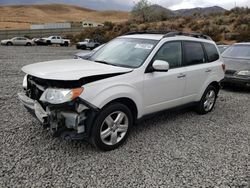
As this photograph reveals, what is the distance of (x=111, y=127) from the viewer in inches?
166

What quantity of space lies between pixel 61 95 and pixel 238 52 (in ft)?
25.4

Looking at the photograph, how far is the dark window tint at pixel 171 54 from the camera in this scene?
194 inches

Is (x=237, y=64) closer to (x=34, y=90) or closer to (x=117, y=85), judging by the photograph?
(x=117, y=85)

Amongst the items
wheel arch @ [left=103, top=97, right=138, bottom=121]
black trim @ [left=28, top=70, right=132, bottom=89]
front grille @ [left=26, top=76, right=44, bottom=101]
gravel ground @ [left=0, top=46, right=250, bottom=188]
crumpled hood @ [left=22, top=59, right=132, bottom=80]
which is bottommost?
gravel ground @ [left=0, top=46, right=250, bottom=188]

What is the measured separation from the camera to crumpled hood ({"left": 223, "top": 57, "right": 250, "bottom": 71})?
8695mm

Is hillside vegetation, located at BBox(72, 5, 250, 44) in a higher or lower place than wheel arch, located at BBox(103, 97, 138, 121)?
higher

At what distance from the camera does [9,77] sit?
33.8 ft

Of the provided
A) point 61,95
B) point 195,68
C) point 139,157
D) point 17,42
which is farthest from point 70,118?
point 17,42

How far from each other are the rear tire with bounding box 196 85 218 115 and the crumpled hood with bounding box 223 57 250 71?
2.77m

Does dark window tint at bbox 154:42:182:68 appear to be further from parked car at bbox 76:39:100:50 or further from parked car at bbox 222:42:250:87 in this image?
parked car at bbox 76:39:100:50

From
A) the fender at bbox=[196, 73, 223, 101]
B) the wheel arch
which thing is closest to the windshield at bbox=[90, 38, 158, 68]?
the wheel arch

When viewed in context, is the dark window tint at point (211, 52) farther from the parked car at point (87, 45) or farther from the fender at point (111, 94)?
the parked car at point (87, 45)

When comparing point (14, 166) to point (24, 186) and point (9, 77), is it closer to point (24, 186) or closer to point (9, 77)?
point (24, 186)

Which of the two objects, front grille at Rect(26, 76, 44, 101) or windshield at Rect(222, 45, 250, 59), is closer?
front grille at Rect(26, 76, 44, 101)
